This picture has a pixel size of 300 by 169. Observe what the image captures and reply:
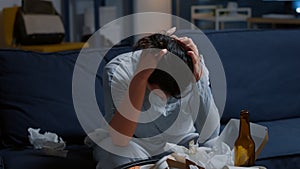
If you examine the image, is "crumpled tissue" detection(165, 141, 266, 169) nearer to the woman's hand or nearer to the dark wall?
the woman's hand

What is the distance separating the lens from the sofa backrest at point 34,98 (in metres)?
1.76

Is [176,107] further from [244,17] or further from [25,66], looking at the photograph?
[244,17]

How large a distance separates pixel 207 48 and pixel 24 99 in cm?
83

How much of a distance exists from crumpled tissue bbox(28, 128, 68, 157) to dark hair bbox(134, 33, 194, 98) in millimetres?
514

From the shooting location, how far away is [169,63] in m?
1.32

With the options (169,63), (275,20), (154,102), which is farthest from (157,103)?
(275,20)

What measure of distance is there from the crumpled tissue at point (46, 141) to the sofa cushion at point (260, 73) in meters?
0.75

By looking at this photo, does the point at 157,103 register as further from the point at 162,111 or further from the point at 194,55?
the point at 194,55

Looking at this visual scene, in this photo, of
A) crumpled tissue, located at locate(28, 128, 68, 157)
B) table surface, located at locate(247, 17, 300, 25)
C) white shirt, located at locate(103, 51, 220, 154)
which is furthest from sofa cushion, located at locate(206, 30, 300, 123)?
table surface, located at locate(247, 17, 300, 25)

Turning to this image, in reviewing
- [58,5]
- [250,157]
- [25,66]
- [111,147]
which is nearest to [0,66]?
[25,66]

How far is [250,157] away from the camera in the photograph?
123cm

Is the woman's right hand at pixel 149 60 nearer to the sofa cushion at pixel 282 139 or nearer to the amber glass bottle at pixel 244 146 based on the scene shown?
the amber glass bottle at pixel 244 146

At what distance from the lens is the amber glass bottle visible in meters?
1.22

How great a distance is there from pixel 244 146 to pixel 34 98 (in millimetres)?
906
